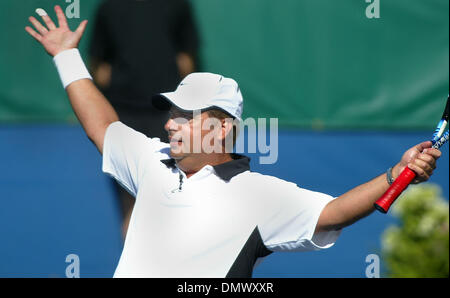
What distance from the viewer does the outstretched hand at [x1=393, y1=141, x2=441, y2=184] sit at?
2.45 metres

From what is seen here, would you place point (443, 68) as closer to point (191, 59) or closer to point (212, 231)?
point (191, 59)

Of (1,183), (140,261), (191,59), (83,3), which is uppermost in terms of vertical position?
(83,3)

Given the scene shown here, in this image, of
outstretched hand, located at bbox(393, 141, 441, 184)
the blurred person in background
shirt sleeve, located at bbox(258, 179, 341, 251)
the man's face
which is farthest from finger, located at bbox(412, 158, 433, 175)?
the blurred person in background

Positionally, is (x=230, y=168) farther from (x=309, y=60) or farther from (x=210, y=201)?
(x=309, y=60)

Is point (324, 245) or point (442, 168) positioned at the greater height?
point (442, 168)

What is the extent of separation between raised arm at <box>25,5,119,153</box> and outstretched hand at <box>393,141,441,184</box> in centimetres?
111

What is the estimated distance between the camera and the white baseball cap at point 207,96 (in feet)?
9.05

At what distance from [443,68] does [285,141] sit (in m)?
1.07

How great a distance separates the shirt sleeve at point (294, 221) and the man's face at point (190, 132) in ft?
0.97

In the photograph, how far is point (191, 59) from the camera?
170 inches

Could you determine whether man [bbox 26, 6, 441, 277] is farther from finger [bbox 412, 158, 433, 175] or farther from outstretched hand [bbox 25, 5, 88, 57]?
outstretched hand [bbox 25, 5, 88, 57]

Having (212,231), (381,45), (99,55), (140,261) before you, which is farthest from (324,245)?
→ (381,45)

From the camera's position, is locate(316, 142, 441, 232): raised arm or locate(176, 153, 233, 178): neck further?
locate(176, 153, 233, 178): neck

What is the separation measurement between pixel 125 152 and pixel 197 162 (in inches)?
11.2
